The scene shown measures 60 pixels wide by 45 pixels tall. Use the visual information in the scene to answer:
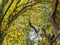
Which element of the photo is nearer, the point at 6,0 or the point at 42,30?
the point at 42,30

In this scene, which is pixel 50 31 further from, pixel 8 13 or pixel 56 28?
pixel 56 28

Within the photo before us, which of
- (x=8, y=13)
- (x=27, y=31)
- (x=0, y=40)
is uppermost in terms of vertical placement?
(x=8, y=13)

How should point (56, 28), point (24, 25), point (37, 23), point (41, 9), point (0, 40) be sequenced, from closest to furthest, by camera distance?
point (56, 28) < point (0, 40) < point (41, 9) < point (37, 23) < point (24, 25)

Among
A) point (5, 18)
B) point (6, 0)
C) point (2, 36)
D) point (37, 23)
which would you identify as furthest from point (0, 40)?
point (37, 23)

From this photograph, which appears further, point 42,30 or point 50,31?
point 50,31

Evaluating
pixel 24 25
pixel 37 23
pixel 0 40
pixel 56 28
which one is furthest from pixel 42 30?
pixel 24 25

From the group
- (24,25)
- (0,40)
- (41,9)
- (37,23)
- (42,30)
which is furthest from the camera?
(24,25)

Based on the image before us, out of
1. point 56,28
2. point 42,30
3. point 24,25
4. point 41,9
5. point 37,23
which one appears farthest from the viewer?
point 24,25

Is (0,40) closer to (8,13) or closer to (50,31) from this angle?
(8,13)

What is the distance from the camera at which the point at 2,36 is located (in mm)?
18656

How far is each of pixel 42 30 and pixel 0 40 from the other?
179 inches

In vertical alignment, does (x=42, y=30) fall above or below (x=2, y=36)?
above

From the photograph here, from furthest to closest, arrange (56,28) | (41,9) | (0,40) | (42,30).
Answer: (41,9) → (0,40) → (56,28) → (42,30)

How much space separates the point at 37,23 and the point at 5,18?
3.39m
